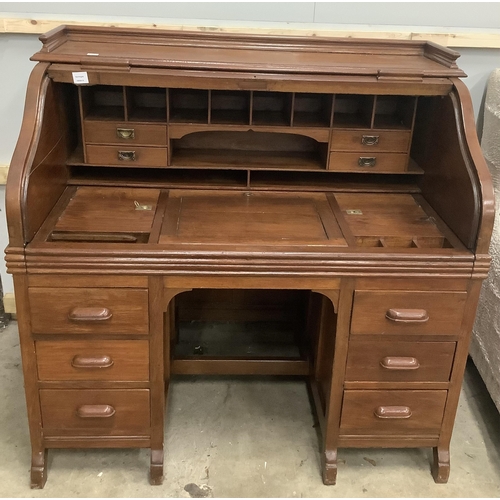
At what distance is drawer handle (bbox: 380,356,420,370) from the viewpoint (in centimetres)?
159

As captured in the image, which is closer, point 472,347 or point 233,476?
point 233,476

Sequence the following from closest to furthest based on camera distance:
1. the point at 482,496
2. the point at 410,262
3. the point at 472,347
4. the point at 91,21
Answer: the point at 410,262
the point at 482,496
the point at 91,21
the point at 472,347

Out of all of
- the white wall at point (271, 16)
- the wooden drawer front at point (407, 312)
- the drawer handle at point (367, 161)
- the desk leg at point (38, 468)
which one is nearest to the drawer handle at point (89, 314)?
the desk leg at point (38, 468)

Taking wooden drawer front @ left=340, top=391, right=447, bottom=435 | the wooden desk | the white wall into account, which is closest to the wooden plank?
the white wall

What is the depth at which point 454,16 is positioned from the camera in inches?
78.8

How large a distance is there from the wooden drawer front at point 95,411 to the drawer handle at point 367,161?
0.94m

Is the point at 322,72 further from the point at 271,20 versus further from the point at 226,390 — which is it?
the point at 226,390

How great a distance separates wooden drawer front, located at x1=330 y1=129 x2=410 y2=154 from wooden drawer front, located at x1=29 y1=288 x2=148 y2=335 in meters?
0.75

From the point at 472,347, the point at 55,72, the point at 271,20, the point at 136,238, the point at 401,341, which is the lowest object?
the point at 472,347

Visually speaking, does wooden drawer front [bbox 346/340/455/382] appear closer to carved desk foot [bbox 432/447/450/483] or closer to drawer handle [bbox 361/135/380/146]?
carved desk foot [bbox 432/447/450/483]

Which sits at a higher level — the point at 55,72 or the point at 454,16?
the point at 454,16

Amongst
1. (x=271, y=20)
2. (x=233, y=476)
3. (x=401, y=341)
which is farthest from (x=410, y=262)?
(x=271, y=20)

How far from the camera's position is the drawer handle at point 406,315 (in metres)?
1.53

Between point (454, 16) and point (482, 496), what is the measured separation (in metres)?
1.59
